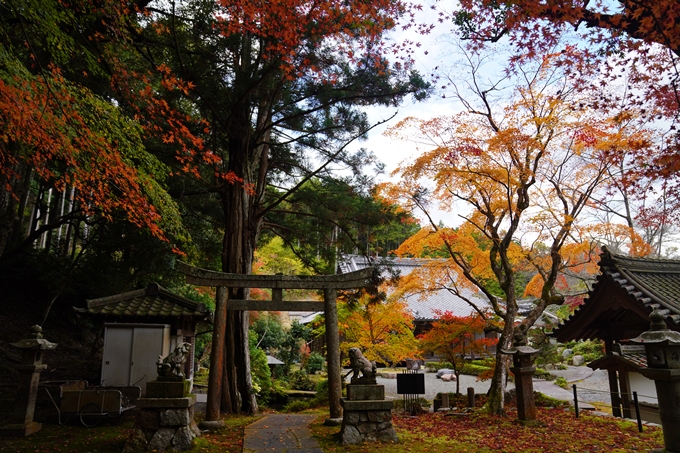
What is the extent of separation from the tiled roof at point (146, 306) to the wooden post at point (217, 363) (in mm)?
2138

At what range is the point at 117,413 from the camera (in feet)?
27.1

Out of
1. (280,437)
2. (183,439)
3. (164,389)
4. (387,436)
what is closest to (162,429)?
(183,439)

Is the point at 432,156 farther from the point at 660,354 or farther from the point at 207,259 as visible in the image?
the point at 207,259

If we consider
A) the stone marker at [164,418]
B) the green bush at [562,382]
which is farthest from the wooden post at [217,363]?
the green bush at [562,382]

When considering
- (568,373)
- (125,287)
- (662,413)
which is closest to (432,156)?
(662,413)

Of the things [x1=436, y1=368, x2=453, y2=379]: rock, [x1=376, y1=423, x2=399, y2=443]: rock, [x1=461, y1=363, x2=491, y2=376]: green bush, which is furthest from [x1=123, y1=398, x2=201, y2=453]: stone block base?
[x1=461, y1=363, x2=491, y2=376]: green bush

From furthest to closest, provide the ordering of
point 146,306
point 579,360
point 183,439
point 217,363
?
point 579,360 < point 146,306 < point 217,363 < point 183,439

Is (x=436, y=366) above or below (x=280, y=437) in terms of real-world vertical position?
below

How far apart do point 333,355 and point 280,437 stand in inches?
70.2

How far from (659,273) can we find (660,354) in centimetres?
496

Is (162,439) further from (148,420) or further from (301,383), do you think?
(301,383)

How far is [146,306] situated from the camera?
403 inches

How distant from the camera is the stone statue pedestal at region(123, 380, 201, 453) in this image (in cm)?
641

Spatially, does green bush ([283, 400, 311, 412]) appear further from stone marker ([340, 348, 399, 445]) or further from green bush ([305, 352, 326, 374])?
green bush ([305, 352, 326, 374])
